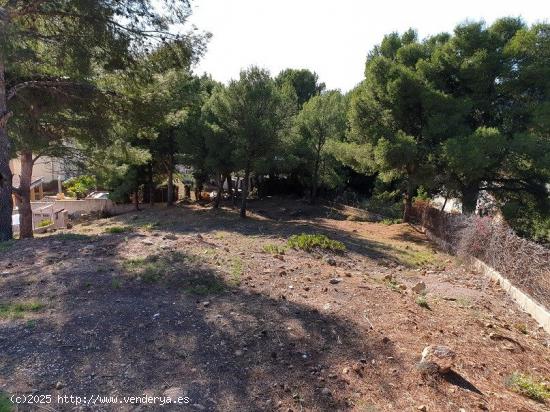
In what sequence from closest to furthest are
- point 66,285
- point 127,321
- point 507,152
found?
point 127,321
point 66,285
point 507,152

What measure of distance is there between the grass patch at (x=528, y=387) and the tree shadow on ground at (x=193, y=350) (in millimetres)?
1108

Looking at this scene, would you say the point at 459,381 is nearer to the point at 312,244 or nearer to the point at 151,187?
the point at 312,244

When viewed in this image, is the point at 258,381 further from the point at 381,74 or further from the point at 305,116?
the point at 305,116

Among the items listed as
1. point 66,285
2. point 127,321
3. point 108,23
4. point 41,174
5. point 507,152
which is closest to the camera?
point 127,321

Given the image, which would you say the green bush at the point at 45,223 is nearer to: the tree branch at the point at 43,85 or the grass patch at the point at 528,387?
the tree branch at the point at 43,85

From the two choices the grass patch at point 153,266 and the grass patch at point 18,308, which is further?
the grass patch at point 153,266

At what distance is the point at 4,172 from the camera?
9.47 metres

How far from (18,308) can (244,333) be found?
2.51 meters

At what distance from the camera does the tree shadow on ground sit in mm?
2930

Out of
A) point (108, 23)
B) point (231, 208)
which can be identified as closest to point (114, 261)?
point (108, 23)

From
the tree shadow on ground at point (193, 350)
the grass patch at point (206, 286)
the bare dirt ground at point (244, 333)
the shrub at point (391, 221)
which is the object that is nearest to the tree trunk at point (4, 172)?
the bare dirt ground at point (244, 333)

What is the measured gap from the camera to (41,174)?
106 ft

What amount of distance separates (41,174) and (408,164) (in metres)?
30.6

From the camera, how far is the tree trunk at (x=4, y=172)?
9102mm
